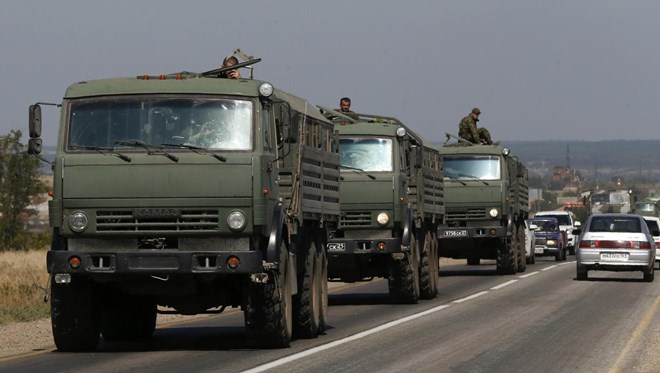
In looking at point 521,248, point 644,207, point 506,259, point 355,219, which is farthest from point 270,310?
point 644,207

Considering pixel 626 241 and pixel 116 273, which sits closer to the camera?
pixel 116 273

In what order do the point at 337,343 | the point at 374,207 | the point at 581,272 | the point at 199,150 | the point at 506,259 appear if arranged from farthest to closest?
1. the point at 506,259
2. the point at 581,272
3. the point at 374,207
4. the point at 337,343
5. the point at 199,150

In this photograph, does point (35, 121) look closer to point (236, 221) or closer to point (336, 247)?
point (236, 221)

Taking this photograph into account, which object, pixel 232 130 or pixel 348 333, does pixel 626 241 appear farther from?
pixel 232 130

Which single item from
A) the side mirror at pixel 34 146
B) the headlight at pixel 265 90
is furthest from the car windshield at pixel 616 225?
the side mirror at pixel 34 146

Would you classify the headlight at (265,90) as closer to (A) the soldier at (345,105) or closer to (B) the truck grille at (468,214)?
(A) the soldier at (345,105)

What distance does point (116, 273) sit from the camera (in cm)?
1498

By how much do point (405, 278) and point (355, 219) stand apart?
1.71 metres

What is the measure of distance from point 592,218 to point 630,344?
58.5 feet

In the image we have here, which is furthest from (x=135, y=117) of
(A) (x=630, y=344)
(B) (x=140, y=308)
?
(A) (x=630, y=344)

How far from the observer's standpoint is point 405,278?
24891 millimetres

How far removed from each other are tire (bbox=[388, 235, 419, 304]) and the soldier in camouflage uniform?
1151 centimetres

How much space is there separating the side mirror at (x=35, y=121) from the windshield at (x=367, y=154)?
374 inches

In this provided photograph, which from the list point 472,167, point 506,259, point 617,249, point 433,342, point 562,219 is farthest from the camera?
point 562,219
